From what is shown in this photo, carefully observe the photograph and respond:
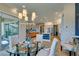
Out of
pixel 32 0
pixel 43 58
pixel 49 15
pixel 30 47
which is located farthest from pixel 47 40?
pixel 32 0

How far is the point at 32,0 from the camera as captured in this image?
1.79 m

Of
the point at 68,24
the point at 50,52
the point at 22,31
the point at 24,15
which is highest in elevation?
the point at 24,15

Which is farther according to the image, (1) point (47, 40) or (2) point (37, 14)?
(2) point (37, 14)

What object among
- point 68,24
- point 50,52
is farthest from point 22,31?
point 68,24

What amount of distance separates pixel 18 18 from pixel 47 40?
78 centimetres

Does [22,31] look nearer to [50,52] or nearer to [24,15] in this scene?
[24,15]

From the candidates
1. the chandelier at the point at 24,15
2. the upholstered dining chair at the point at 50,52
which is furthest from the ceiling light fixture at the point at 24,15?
the upholstered dining chair at the point at 50,52

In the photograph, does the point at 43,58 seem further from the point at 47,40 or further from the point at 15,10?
the point at 15,10

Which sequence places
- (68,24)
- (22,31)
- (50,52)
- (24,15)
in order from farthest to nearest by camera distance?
(68,24)
(24,15)
(22,31)
(50,52)

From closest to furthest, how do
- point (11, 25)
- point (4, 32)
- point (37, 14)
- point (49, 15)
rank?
point (4, 32), point (11, 25), point (37, 14), point (49, 15)

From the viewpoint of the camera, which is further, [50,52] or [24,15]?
[24,15]

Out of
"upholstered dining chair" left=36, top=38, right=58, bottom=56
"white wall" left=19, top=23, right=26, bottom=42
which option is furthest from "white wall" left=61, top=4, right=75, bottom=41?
"white wall" left=19, top=23, right=26, bottom=42

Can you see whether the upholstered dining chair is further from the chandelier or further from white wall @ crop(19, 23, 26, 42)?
the chandelier

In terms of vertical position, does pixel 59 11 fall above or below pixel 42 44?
above
